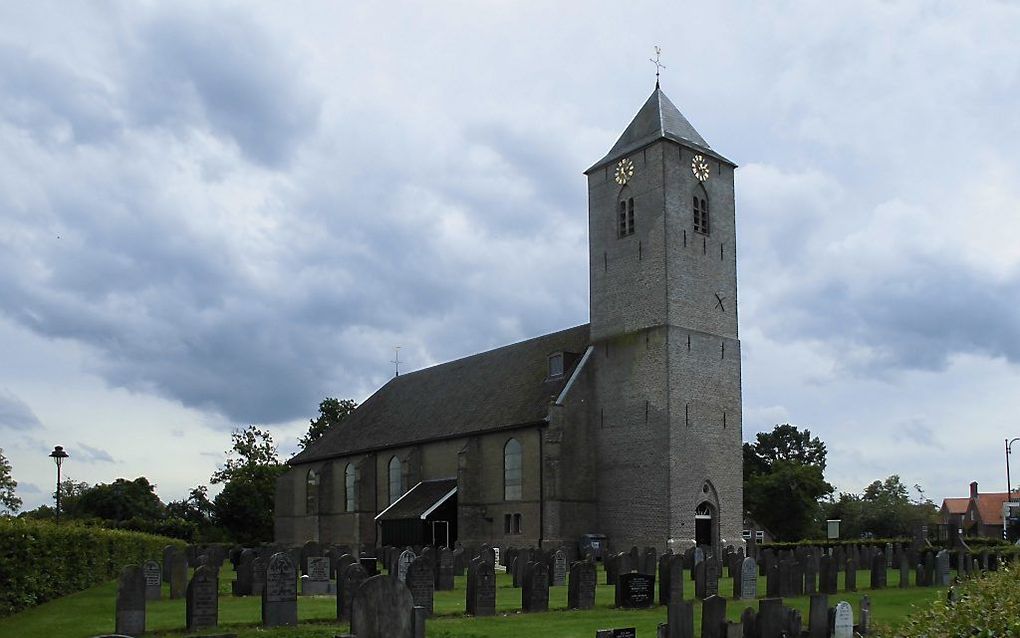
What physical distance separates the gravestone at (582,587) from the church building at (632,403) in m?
15.2

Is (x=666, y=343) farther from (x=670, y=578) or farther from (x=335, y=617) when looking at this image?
(x=335, y=617)

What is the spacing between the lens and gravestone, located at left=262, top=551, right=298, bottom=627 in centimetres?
1716

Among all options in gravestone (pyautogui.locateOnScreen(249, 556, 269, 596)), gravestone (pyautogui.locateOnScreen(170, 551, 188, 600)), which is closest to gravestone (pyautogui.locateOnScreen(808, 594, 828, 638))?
gravestone (pyautogui.locateOnScreen(249, 556, 269, 596))

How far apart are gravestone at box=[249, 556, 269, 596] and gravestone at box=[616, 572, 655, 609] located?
7.67 metres

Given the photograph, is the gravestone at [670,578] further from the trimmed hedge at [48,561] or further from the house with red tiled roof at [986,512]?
the house with red tiled roof at [986,512]

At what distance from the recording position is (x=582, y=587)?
2045 cm

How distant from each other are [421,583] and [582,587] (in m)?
3.79

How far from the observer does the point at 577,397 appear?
39000 mm

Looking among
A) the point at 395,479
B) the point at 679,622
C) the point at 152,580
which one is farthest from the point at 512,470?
the point at 679,622

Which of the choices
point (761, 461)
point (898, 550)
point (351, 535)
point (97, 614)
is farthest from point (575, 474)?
point (761, 461)

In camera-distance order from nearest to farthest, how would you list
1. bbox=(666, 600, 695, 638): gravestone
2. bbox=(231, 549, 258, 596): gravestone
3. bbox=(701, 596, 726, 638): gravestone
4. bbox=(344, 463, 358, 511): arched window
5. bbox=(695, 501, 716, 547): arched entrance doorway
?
bbox=(666, 600, 695, 638): gravestone, bbox=(701, 596, 726, 638): gravestone, bbox=(231, 549, 258, 596): gravestone, bbox=(695, 501, 716, 547): arched entrance doorway, bbox=(344, 463, 358, 511): arched window

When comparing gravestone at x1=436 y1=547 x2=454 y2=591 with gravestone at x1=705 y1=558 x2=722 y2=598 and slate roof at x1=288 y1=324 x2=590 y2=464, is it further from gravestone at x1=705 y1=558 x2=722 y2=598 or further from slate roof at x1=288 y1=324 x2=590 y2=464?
slate roof at x1=288 y1=324 x2=590 y2=464

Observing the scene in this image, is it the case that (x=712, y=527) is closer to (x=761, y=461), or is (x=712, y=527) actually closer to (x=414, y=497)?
(x=414, y=497)

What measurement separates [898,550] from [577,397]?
1337 cm
